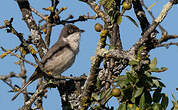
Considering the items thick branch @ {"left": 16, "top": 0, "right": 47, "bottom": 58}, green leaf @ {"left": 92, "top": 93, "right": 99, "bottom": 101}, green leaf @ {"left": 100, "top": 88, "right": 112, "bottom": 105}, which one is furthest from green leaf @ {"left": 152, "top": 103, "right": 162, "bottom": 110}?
thick branch @ {"left": 16, "top": 0, "right": 47, "bottom": 58}

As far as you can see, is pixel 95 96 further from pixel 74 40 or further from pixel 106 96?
pixel 74 40

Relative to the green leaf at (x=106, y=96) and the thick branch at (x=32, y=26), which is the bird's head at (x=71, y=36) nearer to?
the thick branch at (x=32, y=26)

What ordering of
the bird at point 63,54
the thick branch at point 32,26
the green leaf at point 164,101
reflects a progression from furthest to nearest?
the bird at point 63,54 < the thick branch at point 32,26 < the green leaf at point 164,101

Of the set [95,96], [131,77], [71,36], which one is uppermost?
[71,36]

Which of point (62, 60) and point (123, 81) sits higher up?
point (62, 60)

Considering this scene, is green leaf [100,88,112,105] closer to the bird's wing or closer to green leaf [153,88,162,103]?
green leaf [153,88,162,103]

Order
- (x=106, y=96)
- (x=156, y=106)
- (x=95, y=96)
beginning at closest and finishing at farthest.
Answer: (x=156, y=106) < (x=106, y=96) < (x=95, y=96)

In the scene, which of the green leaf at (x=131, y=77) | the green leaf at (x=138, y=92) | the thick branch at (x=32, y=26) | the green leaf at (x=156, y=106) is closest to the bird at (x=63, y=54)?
the thick branch at (x=32, y=26)

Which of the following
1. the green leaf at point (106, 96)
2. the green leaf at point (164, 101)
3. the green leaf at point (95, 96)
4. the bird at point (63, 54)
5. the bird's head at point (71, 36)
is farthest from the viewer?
the bird's head at point (71, 36)

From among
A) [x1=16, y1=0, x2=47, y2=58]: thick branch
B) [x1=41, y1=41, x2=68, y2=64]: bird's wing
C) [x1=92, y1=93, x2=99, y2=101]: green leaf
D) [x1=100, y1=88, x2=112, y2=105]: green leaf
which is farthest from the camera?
[x1=41, y1=41, x2=68, y2=64]: bird's wing

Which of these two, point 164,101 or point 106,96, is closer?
point 164,101

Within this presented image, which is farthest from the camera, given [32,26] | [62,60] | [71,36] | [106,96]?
[71,36]

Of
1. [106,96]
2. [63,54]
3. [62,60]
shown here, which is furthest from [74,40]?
[106,96]

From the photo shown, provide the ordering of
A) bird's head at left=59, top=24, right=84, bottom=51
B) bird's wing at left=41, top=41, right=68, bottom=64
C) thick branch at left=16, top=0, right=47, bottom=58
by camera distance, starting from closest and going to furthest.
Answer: thick branch at left=16, top=0, right=47, bottom=58 → bird's wing at left=41, top=41, right=68, bottom=64 → bird's head at left=59, top=24, right=84, bottom=51
